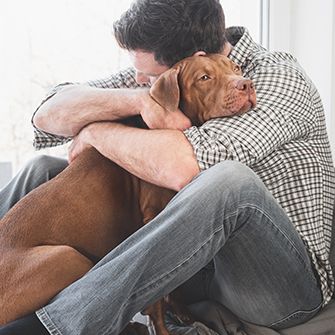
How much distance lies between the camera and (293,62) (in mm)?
1872

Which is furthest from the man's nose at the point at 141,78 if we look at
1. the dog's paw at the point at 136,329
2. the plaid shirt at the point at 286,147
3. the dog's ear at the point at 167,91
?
the dog's paw at the point at 136,329

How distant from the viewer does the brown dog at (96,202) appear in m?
1.53

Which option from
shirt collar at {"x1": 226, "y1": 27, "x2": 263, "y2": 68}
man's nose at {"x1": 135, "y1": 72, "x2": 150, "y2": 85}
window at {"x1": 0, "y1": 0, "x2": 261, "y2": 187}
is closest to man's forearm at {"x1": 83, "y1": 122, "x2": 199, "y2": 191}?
man's nose at {"x1": 135, "y1": 72, "x2": 150, "y2": 85}

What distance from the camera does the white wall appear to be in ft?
7.98

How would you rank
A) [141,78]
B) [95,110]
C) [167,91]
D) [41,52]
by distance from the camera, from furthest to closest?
[41,52] → [141,78] → [95,110] → [167,91]

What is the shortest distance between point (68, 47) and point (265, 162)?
1.15 metres

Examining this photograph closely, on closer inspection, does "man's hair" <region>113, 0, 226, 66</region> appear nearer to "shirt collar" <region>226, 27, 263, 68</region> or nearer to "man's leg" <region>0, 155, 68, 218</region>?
"shirt collar" <region>226, 27, 263, 68</region>

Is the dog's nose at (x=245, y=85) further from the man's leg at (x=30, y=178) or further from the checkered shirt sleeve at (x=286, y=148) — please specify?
the man's leg at (x=30, y=178)

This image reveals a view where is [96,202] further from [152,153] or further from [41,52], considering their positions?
[41,52]

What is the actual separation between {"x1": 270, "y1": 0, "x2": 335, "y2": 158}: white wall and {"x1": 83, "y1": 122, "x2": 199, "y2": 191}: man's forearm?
102cm

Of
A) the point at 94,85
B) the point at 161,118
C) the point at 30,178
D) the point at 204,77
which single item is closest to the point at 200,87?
the point at 204,77

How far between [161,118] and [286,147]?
343 millimetres

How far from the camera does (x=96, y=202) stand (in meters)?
1.73

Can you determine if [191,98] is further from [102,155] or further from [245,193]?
[245,193]
